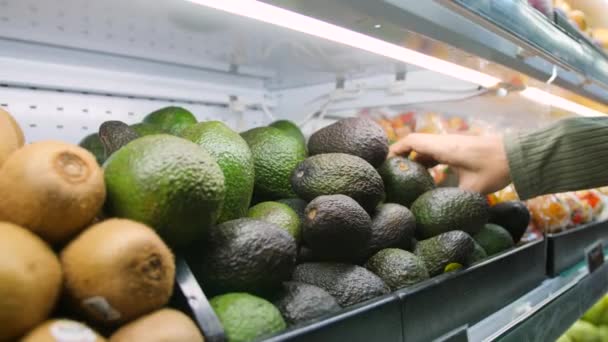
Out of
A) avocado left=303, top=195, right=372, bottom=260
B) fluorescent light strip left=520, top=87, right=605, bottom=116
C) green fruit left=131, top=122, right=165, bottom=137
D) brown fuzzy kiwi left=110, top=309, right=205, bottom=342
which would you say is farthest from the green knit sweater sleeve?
brown fuzzy kiwi left=110, top=309, right=205, bottom=342

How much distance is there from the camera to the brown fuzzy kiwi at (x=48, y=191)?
41cm

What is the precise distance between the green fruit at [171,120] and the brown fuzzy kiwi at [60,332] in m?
0.53

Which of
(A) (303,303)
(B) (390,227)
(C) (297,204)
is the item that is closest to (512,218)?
(B) (390,227)

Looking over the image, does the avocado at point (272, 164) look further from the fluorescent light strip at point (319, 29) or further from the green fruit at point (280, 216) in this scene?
the fluorescent light strip at point (319, 29)

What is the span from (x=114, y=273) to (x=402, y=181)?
0.70m

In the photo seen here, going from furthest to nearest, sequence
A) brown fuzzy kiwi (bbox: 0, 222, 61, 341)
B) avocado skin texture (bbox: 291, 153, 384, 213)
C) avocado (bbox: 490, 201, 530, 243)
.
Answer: avocado (bbox: 490, 201, 530, 243) → avocado skin texture (bbox: 291, 153, 384, 213) → brown fuzzy kiwi (bbox: 0, 222, 61, 341)

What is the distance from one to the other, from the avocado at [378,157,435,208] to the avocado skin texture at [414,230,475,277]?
6.0 inches

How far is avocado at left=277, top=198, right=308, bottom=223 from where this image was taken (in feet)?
2.69

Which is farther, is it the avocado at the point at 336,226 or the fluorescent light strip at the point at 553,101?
the fluorescent light strip at the point at 553,101

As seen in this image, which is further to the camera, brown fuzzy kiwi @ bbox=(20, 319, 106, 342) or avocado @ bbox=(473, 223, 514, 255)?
avocado @ bbox=(473, 223, 514, 255)

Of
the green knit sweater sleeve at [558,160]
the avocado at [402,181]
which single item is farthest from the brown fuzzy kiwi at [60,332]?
the green knit sweater sleeve at [558,160]

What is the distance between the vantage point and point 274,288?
2.03 ft

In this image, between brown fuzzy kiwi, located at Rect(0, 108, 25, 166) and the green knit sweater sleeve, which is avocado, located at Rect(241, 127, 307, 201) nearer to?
brown fuzzy kiwi, located at Rect(0, 108, 25, 166)

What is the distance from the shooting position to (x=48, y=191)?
41 centimetres
